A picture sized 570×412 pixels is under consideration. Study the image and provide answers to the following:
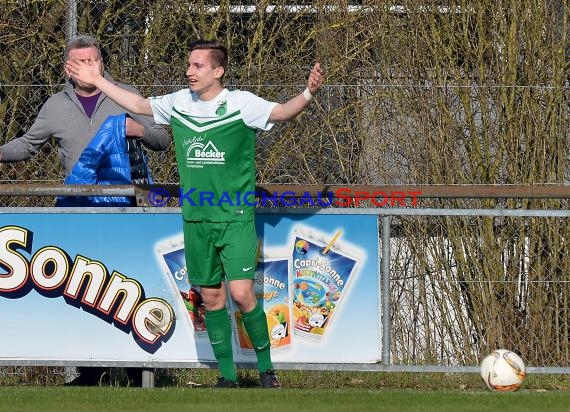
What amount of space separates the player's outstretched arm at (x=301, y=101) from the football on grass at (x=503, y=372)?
1.96 metres

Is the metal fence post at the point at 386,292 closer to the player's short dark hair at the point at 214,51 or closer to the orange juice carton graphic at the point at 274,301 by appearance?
the orange juice carton graphic at the point at 274,301

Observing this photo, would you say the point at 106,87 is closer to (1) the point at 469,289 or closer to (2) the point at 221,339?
(2) the point at 221,339

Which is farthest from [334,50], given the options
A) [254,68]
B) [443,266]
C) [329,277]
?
[329,277]

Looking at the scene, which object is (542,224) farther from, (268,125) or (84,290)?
(84,290)

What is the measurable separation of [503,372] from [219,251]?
74.3 inches

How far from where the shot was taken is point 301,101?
6.78 metres

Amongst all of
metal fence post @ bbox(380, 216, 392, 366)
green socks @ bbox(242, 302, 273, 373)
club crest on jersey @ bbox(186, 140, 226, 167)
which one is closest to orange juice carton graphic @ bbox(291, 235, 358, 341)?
metal fence post @ bbox(380, 216, 392, 366)

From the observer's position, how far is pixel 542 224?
927 centimetres

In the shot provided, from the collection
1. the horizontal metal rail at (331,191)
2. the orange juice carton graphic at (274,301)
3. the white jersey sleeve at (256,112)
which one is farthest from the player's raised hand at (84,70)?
the orange juice carton graphic at (274,301)

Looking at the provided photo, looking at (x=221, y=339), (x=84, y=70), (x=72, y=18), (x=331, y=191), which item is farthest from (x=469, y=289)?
(x=72, y=18)

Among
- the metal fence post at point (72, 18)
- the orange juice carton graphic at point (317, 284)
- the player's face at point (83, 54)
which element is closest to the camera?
the player's face at point (83, 54)

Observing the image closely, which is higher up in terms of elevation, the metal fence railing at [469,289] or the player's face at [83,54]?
the player's face at [83,54]

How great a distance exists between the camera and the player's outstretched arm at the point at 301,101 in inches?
261

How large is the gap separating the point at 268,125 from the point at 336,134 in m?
2.32
